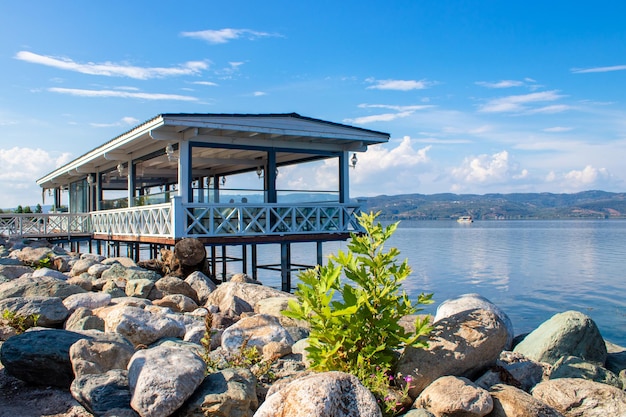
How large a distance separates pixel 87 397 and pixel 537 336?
294 inches

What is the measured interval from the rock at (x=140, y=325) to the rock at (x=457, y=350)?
310 centimetres

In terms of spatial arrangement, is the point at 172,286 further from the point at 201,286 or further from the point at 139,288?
the point at 201,286

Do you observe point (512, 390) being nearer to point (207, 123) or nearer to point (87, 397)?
point (87, 397)

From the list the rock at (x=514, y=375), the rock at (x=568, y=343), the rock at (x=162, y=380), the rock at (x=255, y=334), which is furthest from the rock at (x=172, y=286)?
the rock at (x=514, y=375)

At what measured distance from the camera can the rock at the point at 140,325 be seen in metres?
7.00

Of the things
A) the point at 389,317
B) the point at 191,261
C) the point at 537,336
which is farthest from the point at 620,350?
the point at 191,261

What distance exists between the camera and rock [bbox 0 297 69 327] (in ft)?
24.3

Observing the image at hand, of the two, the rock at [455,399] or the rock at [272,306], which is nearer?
the rock at [455,399]

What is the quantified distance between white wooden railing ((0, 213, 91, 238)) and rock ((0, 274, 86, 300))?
52.6 feet

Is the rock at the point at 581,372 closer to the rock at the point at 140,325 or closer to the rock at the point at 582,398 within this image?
the rock at the point at 582,398

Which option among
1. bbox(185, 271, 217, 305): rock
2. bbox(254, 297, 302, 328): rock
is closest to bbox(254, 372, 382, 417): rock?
bbox(254, 297, 302, 328): rock

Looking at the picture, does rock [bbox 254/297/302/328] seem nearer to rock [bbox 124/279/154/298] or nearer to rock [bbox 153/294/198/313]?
rock [bbox 153/294/198/313]

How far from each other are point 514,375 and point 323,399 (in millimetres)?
3259

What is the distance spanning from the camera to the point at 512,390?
542cm
